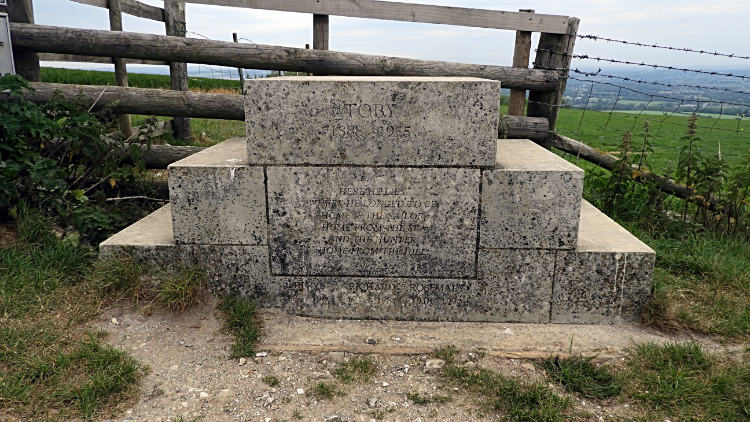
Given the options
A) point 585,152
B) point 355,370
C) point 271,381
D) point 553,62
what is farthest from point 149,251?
point 585,152

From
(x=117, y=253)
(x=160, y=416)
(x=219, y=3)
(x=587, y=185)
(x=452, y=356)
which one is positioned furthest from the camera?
(x=587, y=185)

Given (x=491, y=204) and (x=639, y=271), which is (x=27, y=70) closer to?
(x=491, y=204)

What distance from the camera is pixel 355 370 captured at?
2936mm

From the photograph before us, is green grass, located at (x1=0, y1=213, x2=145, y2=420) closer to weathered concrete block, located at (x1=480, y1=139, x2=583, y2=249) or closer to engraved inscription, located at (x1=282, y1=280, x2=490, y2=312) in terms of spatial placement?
engraved inscription, located at (x1=282, y1=280, x2=490, y2=312)

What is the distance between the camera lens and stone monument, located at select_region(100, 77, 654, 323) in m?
3.20

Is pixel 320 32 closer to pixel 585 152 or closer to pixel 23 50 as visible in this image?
pixel 23 50

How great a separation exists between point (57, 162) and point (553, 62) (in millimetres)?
4660

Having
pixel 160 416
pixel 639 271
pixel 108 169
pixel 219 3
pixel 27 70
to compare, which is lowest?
pixel 160 416

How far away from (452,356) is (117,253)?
2265 mm

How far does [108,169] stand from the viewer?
4.53m

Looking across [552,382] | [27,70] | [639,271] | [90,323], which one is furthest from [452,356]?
[27,70]

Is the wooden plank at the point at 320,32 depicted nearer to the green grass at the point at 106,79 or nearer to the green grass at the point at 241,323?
the green grass at the point at 241,323

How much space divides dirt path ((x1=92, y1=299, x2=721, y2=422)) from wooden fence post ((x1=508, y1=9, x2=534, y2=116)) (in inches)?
110

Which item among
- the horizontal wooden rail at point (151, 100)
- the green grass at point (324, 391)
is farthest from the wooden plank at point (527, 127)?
the green grass at point (324, 391)
